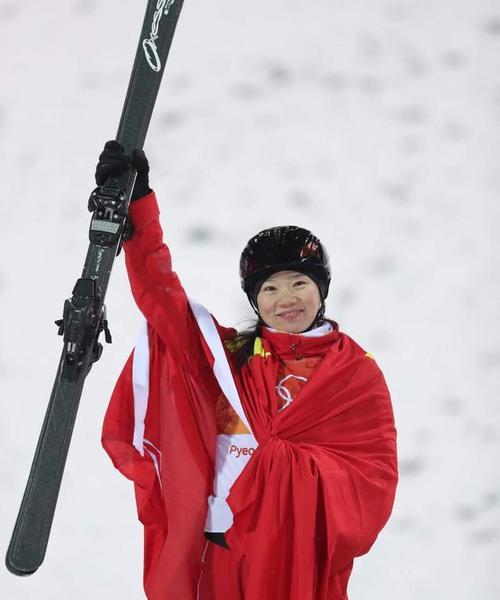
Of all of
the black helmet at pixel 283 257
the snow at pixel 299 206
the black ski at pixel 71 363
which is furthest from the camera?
the snow at pixel 299 206

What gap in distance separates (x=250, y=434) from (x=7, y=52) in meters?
1.41

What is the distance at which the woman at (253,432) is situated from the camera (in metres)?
1.66

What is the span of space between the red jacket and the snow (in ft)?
2.27

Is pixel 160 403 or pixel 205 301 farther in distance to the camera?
pixel 205 301

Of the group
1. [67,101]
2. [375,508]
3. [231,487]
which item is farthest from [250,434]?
[67,101]

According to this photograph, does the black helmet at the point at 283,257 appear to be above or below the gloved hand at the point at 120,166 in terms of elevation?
below

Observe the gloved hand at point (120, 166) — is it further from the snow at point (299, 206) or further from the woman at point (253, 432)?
the snow at point (299, 206)

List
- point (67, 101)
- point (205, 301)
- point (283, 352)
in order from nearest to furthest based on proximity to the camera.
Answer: point (283, 352)
point (205, 301)
point (67, 101)

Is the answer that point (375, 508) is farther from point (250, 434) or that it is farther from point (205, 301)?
point (205, 301)

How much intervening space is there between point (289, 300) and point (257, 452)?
26 centimetres

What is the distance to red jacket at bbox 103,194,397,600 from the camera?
5.44ft

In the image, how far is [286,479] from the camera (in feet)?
5.47

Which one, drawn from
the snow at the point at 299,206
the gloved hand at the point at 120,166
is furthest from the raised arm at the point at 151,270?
the snow at the point at 299,206

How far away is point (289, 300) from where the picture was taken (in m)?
1.78
